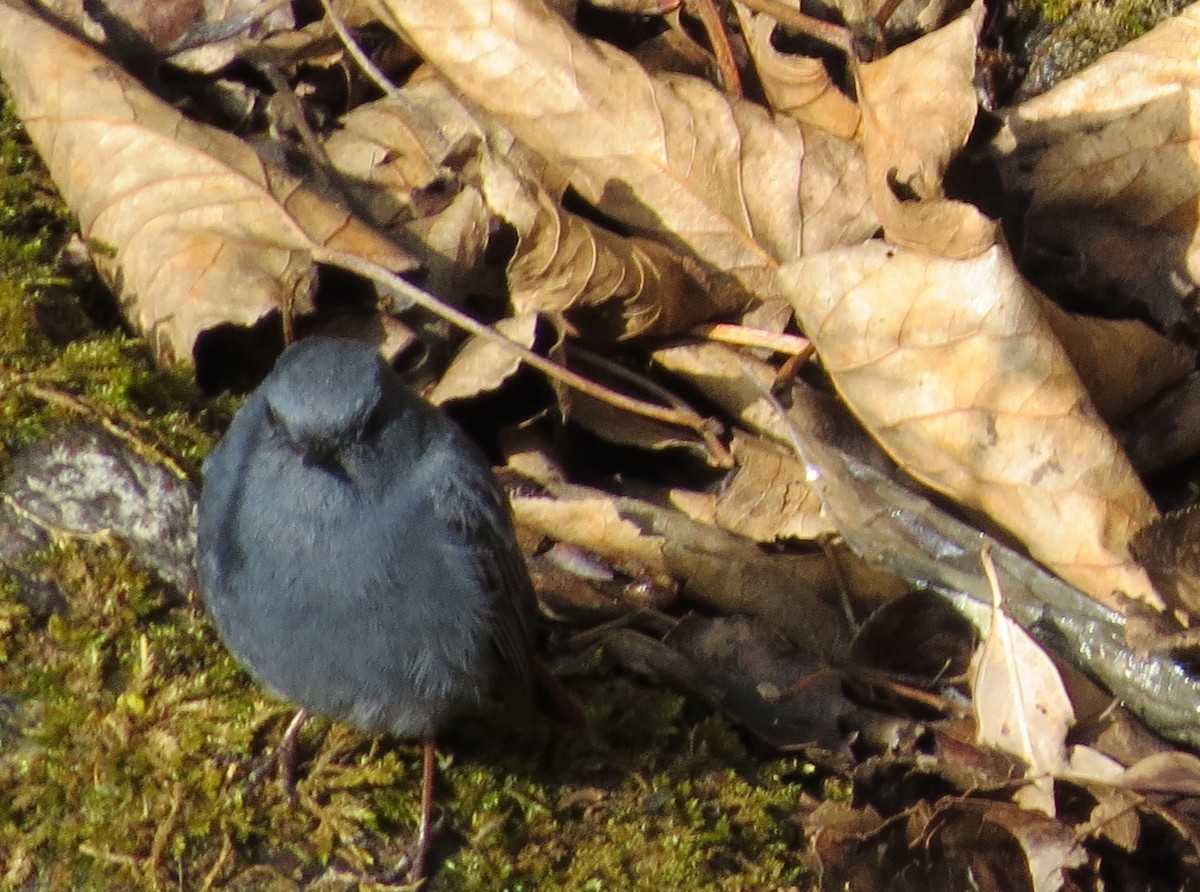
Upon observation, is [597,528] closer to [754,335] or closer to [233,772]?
[754,335]

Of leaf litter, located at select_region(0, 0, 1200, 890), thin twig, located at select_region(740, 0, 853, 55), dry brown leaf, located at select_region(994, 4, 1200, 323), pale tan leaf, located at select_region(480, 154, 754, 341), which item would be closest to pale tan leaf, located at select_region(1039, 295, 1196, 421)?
leaf litter, located at select_region(0, 0, 1200, 890)

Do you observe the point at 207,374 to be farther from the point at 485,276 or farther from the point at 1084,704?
the point at 1084,704

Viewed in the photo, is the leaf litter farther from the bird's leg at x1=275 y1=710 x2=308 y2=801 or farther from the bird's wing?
the bird's wing

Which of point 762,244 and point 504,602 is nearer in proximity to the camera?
point 504,602

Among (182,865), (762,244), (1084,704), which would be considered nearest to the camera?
(182,865)

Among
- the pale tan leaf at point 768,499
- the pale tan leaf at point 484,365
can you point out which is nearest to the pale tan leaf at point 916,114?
the pale tan leaf at point 768,499

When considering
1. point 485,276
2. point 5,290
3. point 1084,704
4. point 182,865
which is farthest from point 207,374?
point 1084,704
